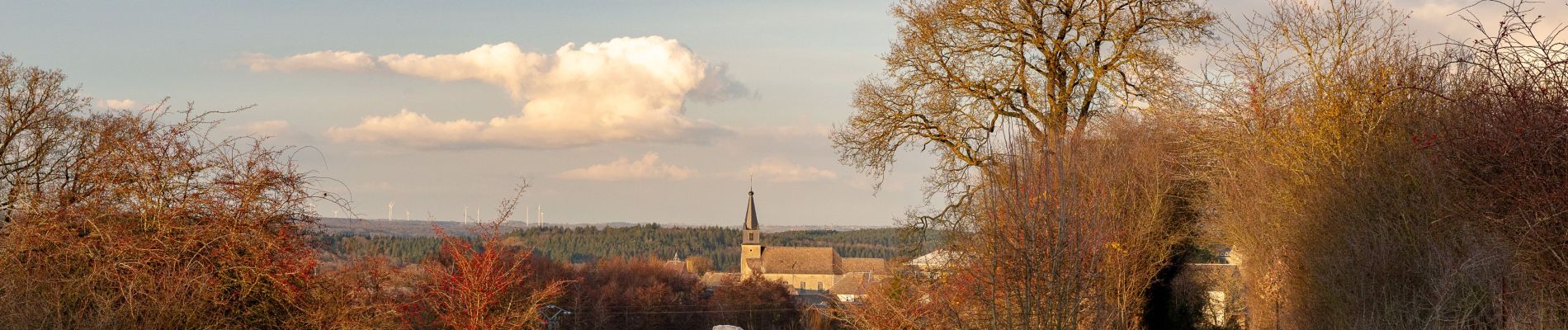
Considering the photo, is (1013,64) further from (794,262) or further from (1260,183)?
(794,262)

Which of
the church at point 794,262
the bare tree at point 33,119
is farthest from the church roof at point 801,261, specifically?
the bare tree at point 33,119

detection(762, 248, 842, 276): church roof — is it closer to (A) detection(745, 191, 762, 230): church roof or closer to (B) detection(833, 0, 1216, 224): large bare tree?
(A) detection(745, 191, 762, 230): church roof

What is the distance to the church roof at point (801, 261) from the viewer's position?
134m

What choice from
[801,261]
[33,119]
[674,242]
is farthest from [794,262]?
[33,119]

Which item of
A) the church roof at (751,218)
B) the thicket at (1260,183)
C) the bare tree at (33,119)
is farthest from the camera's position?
the church roof at (751,218)

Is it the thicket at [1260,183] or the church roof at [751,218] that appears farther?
the church roof at [751,218]

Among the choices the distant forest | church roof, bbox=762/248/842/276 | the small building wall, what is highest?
the distant forest

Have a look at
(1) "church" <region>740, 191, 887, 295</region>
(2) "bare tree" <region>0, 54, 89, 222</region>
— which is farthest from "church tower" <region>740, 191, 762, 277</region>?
(2) "bare tree" <region>0, 54, 89, 222</region>

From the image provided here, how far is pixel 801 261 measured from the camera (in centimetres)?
13612

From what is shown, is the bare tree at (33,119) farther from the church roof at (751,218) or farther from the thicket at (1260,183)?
the church roof at (751,218)

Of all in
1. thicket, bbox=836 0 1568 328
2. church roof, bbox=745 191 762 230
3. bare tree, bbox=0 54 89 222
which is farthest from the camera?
church roof, bbox=745 191 762 230

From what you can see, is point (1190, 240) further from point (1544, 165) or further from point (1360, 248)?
point (1544, 165)

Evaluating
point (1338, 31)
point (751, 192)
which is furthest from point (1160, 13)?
point (751, 192)

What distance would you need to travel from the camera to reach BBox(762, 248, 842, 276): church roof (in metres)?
134
